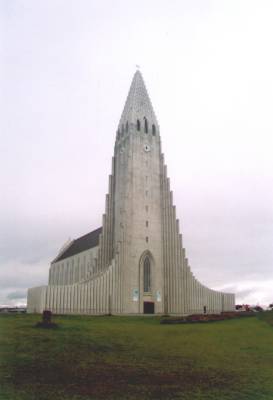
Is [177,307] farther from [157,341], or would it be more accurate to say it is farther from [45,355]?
[45,355]

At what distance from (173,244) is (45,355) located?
142 feet

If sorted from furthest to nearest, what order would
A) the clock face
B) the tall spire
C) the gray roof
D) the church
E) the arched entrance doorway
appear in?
the gray roof
the tall spire
the clock face
the arched entrance doorway
the church

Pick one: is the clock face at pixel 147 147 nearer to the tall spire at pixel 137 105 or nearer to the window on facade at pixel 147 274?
the tall spire at pixel 137 105

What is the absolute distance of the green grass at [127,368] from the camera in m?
10.4

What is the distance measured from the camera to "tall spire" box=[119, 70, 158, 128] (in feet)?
203

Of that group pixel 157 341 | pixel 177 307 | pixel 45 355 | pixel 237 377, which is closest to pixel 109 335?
pixel 157 341

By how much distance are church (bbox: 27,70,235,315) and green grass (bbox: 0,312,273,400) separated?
29.1 metres

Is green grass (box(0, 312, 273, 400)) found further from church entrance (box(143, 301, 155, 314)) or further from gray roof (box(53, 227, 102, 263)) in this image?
gray roof (box(53, 227, 102, 263))

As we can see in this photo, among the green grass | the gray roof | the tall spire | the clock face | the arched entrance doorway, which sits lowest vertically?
the green grass

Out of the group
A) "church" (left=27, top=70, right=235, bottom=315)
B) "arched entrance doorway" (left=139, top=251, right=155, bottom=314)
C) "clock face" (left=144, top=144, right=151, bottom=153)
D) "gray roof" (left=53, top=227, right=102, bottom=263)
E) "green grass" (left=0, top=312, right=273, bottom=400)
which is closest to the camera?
"green grass" (left=0, top=312, right=273, bottom=400)

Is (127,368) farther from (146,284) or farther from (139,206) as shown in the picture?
(139,206)

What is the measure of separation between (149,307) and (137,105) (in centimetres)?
3210

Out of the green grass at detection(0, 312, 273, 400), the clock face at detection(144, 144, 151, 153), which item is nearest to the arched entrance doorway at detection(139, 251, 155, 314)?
the clock face at detection(144, 144, 151, 153)

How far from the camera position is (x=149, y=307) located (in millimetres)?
53312
